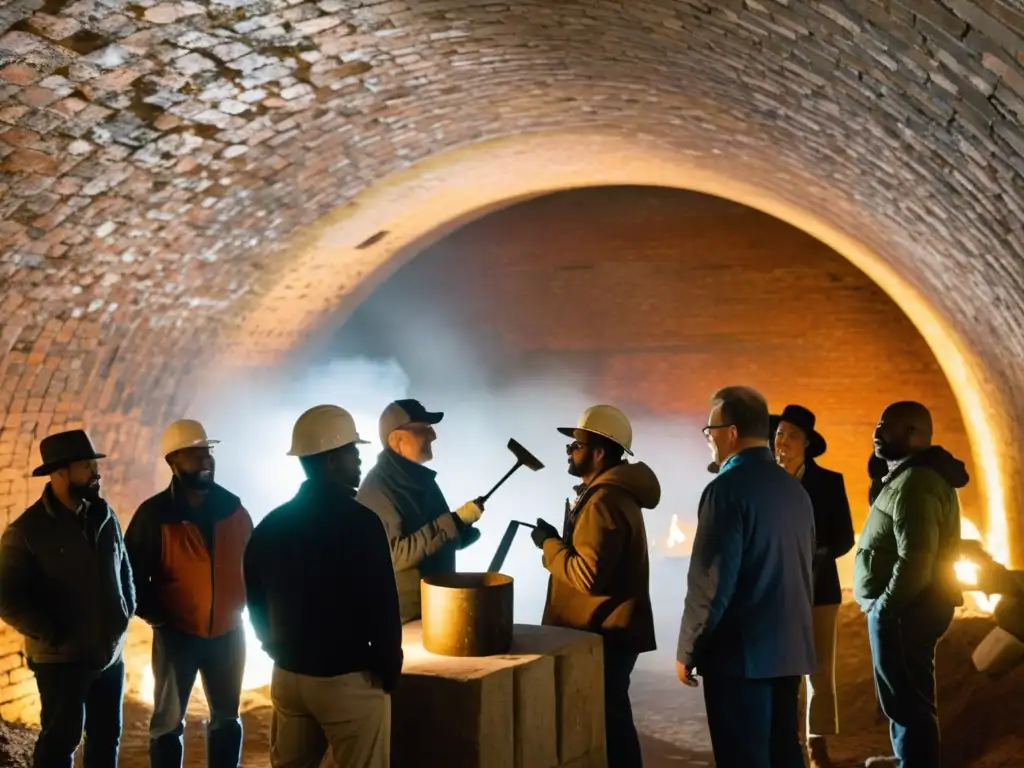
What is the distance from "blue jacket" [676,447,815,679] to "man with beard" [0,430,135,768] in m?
2.76

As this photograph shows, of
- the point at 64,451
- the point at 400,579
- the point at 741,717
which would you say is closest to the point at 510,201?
the point at 400,579

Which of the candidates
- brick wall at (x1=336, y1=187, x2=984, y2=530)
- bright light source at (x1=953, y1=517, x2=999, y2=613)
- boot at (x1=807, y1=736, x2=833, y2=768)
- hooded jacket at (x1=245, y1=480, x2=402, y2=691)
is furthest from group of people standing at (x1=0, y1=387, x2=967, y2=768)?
brick wall at (x1=336, y1=187, x2=984, y2=530)

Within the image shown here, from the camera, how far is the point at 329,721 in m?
3.88

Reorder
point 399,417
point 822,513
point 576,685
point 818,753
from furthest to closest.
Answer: point 818,753 → point 822,513 → point 399,417 → point 576,685

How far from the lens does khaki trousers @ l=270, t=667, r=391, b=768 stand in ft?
12.6

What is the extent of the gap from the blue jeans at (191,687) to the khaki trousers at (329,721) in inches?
55.7

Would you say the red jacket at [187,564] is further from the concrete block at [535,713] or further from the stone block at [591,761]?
the stone block at [591,761]

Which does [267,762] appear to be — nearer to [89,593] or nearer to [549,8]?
[89,593]

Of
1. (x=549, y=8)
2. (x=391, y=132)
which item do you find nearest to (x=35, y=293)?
(x=391, y=132)

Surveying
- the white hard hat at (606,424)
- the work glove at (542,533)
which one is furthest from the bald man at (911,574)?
the work glove at (542,533)

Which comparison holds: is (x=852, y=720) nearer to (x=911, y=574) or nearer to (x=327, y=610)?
(x=911, y=574)

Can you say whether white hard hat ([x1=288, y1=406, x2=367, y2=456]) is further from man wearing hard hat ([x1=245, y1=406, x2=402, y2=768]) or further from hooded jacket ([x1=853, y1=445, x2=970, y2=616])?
hooded jacket ([x1=853, y1=445, x2=970, y2=616])

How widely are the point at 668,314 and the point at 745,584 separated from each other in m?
8.18

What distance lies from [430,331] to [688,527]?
3.85 metres
